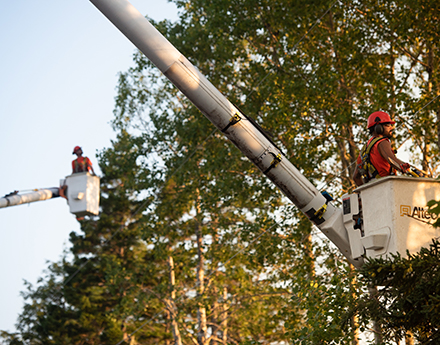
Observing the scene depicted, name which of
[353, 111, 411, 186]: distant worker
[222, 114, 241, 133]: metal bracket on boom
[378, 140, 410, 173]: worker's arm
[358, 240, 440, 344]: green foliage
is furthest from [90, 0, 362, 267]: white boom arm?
[358, 240, 440, 344]: green foliage

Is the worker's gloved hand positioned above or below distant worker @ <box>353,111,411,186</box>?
below

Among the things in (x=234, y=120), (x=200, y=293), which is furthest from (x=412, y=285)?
(x=200, y=293)

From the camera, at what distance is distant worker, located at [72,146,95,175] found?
1232 centimetres

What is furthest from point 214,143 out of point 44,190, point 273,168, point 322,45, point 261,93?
point 273,168

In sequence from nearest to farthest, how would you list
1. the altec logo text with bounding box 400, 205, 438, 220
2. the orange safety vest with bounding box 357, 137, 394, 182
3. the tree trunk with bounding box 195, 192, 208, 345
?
the altec logo text with bounding box 400, 205, 438, 220
the orange safety vest with bounding box 357, 137, 394, 182
the tree trunk with bounding box 195, 192, 208, 345

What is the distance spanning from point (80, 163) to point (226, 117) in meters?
6.35

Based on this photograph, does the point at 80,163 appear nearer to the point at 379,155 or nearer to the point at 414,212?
the point at 379,155

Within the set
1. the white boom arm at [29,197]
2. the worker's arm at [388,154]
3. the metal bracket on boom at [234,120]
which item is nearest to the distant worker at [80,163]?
the white boom arm at [29,197]

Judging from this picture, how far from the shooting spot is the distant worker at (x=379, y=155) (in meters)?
5.82

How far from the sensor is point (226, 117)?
22.6 feet

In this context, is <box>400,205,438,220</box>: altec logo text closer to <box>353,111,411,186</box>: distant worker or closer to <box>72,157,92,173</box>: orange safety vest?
<box>353,111,411,186</box>: distant worker

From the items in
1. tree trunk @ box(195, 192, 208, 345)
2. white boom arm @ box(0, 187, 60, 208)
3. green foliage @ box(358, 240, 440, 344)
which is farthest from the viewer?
tree trunk @ box(195, 192, 208, 345)

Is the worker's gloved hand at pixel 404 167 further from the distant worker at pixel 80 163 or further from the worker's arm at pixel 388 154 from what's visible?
the distant worker at pixel 80 163

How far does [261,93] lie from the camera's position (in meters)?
14.7
